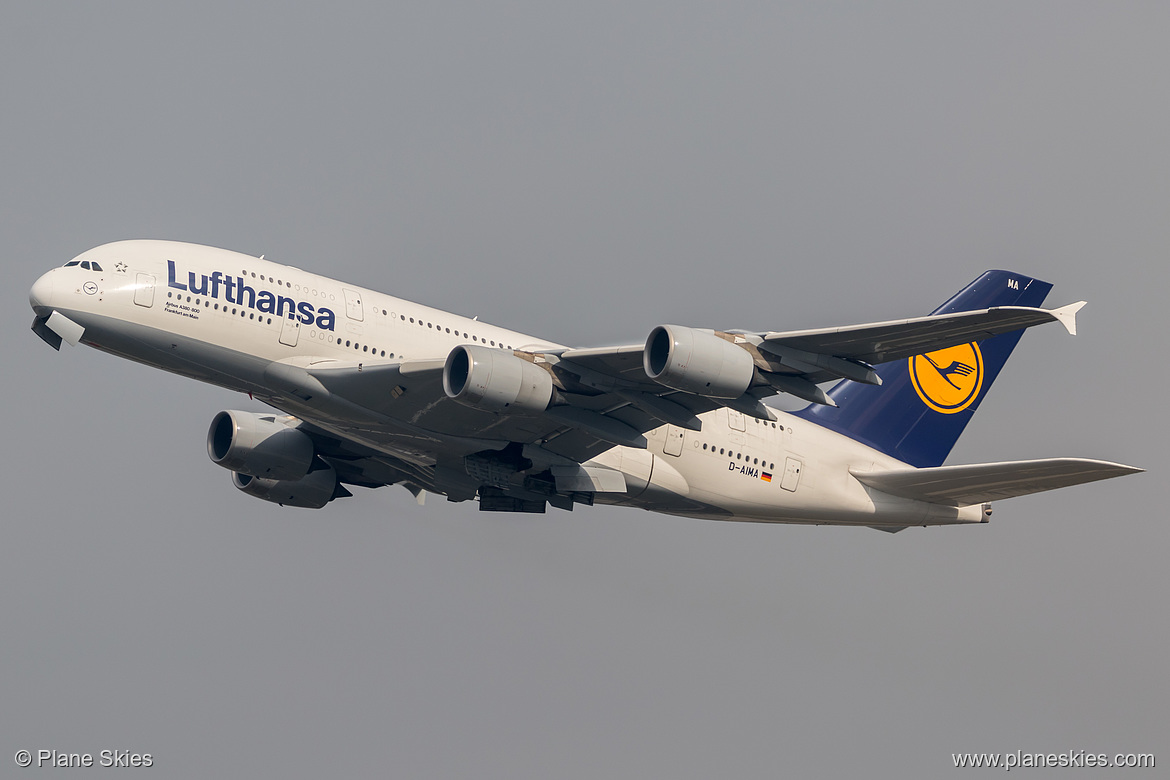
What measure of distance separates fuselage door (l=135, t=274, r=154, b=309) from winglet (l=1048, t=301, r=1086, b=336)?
62.7 ft

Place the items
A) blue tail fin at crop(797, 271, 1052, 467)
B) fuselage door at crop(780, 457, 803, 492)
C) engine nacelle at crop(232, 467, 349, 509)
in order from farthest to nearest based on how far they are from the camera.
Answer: blue tail fin at crop(797, 271, 1052, 467)
engine nacelle at crop(232, 467, 349, 509)
fuselage door at crop(780, 457, 803, 492)

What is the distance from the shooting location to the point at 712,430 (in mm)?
32969

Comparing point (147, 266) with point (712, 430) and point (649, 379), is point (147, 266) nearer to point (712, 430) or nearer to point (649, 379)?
point (649, 379)

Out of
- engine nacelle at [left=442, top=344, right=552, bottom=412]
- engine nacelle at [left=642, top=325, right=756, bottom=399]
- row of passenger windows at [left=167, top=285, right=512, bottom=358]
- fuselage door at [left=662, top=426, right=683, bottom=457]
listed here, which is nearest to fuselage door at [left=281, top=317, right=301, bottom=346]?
row of passenger windows at [left=167, top=285, right=512, bottom=358]

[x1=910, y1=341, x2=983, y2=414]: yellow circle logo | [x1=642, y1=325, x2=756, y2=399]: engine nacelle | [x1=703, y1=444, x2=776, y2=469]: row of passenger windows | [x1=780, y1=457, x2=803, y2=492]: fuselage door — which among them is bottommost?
[x1=780, y1=457, x2=803, y2=492]: fuselage door

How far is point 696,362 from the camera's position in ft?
85.6

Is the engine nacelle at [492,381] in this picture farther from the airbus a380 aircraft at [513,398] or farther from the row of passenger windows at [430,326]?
the row of passenger windows at [430,326]

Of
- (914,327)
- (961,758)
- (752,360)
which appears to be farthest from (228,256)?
(961,758)

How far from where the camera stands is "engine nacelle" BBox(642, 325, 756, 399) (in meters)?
26.1

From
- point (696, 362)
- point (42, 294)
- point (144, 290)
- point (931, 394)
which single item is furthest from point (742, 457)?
point (42, 294)

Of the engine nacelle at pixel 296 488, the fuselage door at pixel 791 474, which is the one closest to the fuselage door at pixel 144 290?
the engine nacelle at pixel 296 488

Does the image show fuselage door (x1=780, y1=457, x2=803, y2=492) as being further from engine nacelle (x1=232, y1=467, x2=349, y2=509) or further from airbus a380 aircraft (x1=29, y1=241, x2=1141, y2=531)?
engine nacelle (x1=232, y1=467, x2=349, y2=509)

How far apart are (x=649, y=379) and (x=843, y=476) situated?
10.1 meters

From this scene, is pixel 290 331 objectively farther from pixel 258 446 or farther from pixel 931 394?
pixel 931 394
